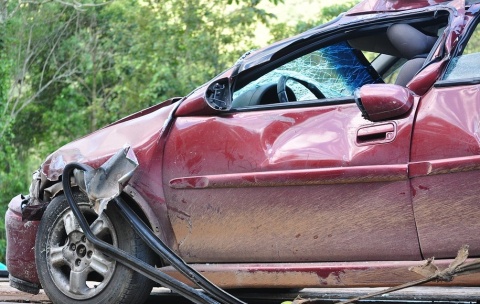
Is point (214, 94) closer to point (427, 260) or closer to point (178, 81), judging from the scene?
point (427, 260)

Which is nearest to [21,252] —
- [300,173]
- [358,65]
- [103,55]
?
[300,173]

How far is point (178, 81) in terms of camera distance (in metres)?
22.0

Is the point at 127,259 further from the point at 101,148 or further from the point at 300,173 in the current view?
the point at 300,173

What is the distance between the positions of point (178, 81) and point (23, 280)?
1691 cm

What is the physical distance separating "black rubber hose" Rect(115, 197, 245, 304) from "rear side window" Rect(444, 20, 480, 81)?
4.93 ft

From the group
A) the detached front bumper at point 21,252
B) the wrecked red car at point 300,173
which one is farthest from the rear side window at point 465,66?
the detached front bumper at point 21,252

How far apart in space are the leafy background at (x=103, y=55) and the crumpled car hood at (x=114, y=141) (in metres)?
14.3

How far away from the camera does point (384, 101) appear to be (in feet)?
13.4

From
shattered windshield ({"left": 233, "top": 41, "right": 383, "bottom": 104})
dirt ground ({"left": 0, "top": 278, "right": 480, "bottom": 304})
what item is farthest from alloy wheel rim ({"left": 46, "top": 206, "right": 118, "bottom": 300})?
shattered windshield ({"left": 233, "top": 41, "right": 383, "bottom": 104})

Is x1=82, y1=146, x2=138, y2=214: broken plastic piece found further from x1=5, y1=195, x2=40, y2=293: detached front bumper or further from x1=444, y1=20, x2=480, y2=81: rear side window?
x1=444, y1=20, x2=480, y2=81: rear side window

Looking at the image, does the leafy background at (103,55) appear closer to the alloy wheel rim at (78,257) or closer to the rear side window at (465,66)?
the alloy wheel rim at (78,257)

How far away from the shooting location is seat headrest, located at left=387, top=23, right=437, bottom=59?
15.2 feet

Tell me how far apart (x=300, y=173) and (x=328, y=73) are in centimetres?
116

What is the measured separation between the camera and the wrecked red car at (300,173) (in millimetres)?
4047
